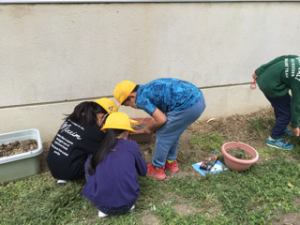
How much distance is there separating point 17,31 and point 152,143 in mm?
2272

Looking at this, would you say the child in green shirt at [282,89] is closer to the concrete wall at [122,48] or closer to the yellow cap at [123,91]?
the concrete wall at [122,48]

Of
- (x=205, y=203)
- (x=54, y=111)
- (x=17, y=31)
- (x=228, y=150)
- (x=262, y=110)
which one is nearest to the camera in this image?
(x=205, y=203)

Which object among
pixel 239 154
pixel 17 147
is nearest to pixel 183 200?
pixel 239 154

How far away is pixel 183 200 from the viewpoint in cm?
237

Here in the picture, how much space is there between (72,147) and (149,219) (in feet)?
3.36

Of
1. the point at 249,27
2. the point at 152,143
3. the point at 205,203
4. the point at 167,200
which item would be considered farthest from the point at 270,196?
→ the point at 249,27

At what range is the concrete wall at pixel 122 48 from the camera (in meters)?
2.81

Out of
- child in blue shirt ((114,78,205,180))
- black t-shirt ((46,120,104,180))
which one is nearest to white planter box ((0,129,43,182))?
black t-shirt ((46,120,104,180))

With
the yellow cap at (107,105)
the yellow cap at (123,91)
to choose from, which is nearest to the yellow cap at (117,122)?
the yellow cap at (123,91)

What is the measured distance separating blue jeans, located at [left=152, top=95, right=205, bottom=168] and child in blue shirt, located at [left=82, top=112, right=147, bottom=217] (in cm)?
48

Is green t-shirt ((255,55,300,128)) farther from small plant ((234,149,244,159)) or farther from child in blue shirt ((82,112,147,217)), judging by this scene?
child in blue shirt ((82,112,147,217))

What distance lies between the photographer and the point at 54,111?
322 cm

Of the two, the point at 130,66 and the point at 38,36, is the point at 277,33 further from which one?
the point at 38,36

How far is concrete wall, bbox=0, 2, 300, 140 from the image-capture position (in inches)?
111
